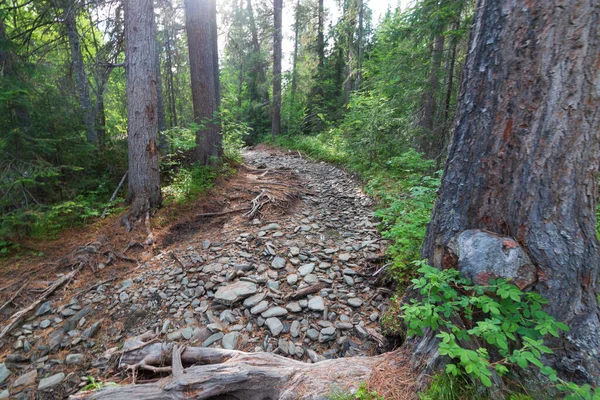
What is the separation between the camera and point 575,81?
1670 mm

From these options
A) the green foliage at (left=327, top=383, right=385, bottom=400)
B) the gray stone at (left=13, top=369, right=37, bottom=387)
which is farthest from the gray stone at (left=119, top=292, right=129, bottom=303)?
the green foliage at (left=327, top=383, right=385, bottom=400)

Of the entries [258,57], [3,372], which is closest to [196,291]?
[3,372]

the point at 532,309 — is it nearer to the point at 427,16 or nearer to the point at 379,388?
the point at 379,388

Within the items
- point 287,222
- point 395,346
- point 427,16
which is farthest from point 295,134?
point 395,346

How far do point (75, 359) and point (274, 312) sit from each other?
7.24ft

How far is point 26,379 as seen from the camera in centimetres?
281

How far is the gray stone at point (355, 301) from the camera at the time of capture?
3328 mm

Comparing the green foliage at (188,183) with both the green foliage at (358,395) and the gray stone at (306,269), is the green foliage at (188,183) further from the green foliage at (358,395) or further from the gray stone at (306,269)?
the green foliage at (358,395)

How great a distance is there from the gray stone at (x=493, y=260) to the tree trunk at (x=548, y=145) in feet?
0.29

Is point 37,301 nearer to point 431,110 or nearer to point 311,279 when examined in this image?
point 311,279

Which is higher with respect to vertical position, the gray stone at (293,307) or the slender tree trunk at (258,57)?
the slender tree trunk at (258,57)

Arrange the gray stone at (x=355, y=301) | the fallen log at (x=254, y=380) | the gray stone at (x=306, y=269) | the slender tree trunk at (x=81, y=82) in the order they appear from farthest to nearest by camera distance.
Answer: the slender tree trunk at (x=81, y=82)
the gray stone at (x=306, y=269)
the gray stone at (x=355, y=301)
the fallen log at (x=254, y=380)

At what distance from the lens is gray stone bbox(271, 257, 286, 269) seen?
4016 millimetres

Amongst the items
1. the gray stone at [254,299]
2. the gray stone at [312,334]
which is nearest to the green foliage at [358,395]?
the gray stone at [312,334]
